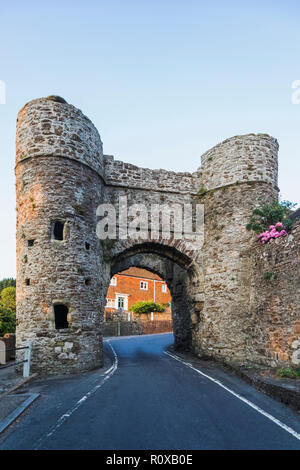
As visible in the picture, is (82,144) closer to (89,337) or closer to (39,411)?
(89,337)

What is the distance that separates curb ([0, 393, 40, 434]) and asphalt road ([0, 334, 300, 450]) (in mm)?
106

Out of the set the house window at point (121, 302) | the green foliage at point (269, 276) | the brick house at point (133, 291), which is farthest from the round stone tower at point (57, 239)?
the house window at point (121, 302)

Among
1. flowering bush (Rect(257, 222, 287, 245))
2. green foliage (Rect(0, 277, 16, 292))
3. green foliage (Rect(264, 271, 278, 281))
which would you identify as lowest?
green foliage (Rect(0, 277, 16, 292))

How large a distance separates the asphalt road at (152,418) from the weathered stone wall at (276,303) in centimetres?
216

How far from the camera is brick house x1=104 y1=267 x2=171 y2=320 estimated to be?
42531 mm

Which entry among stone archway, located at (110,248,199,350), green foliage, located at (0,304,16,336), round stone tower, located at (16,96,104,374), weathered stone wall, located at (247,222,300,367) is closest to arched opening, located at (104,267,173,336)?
stone archway, located at (110,248,199,350)

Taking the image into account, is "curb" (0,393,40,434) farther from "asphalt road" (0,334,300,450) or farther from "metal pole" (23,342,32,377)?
"metal pole" (23,342,32,377)

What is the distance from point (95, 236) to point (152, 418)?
8305 mm

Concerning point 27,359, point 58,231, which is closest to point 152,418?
point 27,359

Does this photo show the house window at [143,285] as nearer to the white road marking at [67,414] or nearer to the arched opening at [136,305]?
the arched opening at [136,305]

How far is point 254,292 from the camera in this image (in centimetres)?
1330

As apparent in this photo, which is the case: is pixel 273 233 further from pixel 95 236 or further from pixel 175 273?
pixel 175 273

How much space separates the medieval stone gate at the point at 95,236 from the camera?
39.3ft

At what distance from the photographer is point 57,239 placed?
519 inches
